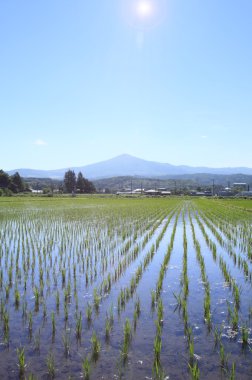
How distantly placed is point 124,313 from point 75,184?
7168 centimetres

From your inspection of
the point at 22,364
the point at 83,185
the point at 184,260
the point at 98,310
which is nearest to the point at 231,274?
the point at 184,260

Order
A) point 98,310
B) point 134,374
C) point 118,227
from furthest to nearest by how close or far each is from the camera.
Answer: point 118,227, point 98,310, point 134,374

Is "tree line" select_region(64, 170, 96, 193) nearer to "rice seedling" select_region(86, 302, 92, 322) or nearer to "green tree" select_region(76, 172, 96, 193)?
"green tree" select_region(76, 172, 96, 193)

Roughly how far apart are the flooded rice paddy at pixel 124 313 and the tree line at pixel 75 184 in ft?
217

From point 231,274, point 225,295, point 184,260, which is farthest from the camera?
point 184,260

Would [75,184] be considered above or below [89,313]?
above

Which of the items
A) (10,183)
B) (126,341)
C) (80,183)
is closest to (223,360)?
(126,341)

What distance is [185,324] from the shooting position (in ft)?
12.8

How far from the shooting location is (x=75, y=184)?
75125 millimetres

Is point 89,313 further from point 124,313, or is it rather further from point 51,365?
point 51,365

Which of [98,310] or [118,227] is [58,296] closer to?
[98,310]

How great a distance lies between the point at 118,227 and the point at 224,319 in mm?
9059

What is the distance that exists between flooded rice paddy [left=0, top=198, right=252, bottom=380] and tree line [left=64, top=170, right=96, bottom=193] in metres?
66.3

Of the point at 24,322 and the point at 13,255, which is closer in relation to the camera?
the point at 24,322
